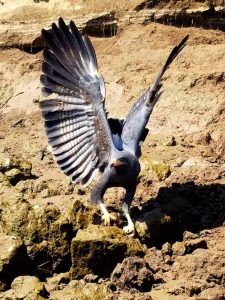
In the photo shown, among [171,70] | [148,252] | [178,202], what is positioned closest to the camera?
[148,252]

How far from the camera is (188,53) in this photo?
43.5 feet

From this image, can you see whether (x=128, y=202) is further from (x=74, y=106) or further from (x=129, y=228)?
(x=74, y=106)

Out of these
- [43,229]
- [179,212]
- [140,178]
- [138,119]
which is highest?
[138,119]

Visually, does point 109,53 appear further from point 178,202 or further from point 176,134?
point 178,202

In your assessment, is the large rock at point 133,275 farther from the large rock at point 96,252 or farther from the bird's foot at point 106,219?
the bird's foot at point 106,219

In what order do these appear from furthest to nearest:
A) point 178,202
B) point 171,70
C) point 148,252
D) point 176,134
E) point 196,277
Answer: point 171,70
point 176,134
point 178,202
point 148,252
point 196,277

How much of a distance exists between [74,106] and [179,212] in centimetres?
178

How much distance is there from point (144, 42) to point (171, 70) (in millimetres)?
731

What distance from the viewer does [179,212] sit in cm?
1008

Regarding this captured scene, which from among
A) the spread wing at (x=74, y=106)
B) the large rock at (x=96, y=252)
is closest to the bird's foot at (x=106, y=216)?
the spread wing at (x=74, y=106)

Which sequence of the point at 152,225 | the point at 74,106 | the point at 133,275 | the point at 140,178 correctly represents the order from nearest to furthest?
the point at 133,275 → the point at 152,225 → the point at 74,106 → the point at 140,178

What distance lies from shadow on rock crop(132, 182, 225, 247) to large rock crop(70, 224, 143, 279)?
623 millimetres

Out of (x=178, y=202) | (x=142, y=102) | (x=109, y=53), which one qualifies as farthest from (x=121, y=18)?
(x=178, y=202)

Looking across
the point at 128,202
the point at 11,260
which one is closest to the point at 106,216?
the point at 128,202
